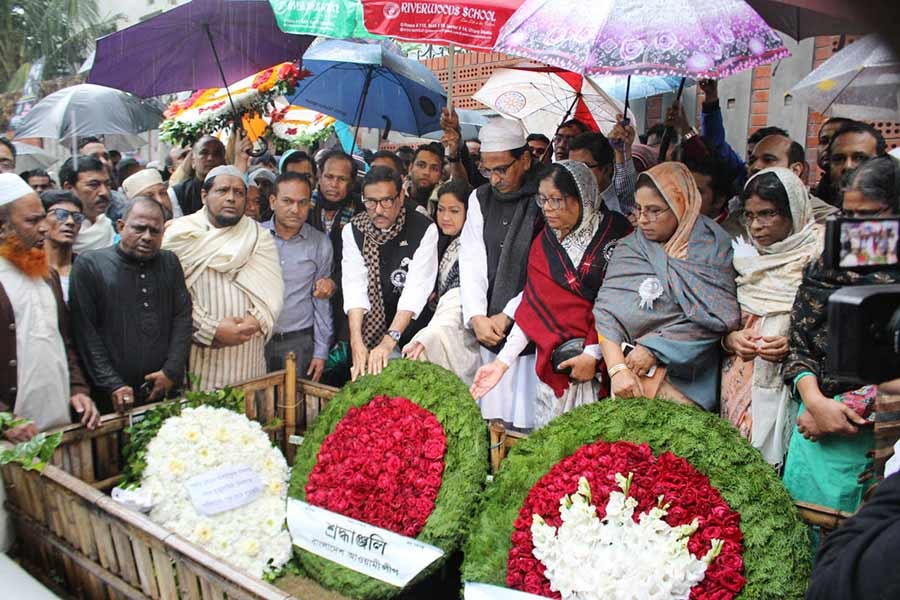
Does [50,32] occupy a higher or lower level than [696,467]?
higher

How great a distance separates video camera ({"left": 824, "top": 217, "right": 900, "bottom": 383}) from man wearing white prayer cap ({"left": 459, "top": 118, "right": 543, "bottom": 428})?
7.80 ft

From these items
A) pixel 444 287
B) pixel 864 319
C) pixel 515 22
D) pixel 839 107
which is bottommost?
pixel 444 287

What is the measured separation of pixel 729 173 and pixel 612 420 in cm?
217

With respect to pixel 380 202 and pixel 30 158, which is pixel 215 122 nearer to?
pixel 380 202

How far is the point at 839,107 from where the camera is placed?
13.8 feet

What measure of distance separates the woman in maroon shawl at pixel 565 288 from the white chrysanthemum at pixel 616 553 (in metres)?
0.95

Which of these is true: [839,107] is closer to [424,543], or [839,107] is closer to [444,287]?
[444,287]

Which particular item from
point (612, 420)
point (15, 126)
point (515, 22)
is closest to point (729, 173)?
point (515, 22)

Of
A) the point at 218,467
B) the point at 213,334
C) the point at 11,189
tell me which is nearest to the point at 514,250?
the point at 213,334

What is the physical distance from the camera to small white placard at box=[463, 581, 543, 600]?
2.23 m

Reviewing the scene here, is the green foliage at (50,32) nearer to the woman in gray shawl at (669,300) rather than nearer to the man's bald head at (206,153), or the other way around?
the man's bald head at (206,153)

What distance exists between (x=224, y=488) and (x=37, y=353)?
1014mm

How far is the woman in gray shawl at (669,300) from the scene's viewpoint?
295 cm

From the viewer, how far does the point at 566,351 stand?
3.22 metres
